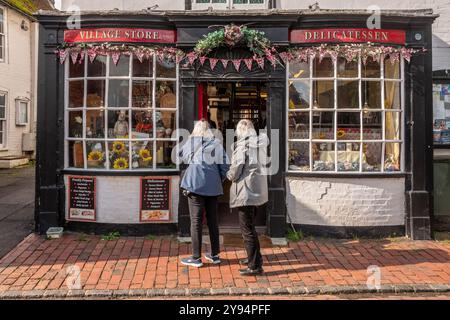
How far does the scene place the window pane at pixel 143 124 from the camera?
7488mm

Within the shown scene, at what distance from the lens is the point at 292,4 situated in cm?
792

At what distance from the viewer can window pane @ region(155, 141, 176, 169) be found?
7.52m

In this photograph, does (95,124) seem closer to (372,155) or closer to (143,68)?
(143,68)

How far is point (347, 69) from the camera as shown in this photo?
7438 mm

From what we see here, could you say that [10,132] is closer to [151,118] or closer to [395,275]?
[151,118]

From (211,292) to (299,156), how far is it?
327cm

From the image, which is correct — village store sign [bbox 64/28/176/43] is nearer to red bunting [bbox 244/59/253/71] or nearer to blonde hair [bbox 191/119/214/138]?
red bunting [bbox 244/59/253/71]

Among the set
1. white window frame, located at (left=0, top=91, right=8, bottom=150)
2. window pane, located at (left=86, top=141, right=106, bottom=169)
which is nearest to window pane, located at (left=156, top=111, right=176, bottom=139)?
window pane, located at (left=86, top=141, right=106, bottom=169)

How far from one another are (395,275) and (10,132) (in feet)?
52.1

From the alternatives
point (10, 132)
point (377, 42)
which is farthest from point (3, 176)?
point (377, 42)

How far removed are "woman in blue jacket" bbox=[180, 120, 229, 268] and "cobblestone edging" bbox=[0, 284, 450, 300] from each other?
0.88 meters

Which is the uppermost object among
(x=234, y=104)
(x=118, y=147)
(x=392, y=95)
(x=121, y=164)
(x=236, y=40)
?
(x=236, y=40)

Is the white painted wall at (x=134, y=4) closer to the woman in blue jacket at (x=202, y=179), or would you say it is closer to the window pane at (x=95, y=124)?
the window pane at (x=95, y=124)

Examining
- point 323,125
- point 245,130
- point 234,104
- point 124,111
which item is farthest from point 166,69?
point 323,125
